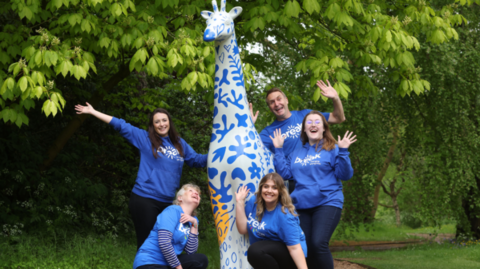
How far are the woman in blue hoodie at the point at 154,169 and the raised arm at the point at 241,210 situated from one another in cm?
77

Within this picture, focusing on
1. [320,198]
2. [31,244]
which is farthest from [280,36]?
[31,244]

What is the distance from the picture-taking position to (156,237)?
136 inches

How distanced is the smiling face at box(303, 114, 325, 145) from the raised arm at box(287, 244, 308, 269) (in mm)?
798

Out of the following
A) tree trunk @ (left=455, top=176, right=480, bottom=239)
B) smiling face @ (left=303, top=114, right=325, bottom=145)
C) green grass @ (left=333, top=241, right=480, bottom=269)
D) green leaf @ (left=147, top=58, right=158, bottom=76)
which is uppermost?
green leaf @ (left=147, top=58, right=158, bottom=76)

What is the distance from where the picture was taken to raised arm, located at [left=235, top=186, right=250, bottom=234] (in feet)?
10.5

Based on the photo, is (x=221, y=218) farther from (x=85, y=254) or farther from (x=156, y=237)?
(x=85, y=254)

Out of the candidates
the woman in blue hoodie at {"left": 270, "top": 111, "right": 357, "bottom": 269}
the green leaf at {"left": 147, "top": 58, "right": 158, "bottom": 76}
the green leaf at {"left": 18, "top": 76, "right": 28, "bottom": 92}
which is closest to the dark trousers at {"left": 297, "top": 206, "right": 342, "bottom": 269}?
the woman in blue hoodie at {"left": 270, "top": 111, "right": 357, "bottom": 269}

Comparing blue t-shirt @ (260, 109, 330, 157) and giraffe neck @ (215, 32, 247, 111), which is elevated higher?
giraffe neck @ (215, 32, 247, 111)

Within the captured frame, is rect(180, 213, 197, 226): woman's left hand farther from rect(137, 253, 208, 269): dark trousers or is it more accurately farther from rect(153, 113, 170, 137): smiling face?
rect(153, 113, 170, 137): smiling face

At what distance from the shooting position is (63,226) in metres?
6.75

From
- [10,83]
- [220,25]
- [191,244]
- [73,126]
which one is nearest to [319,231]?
[191,244]

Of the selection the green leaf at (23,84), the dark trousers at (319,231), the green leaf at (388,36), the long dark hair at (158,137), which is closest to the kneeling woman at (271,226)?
the dark trousers at (319,231)

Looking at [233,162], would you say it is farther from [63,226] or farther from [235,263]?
[63,226]

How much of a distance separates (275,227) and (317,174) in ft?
1.67
